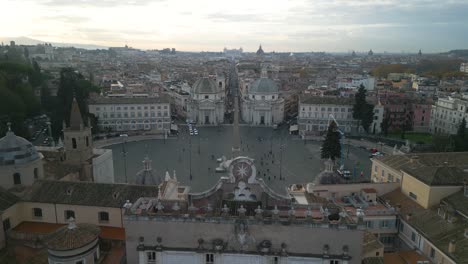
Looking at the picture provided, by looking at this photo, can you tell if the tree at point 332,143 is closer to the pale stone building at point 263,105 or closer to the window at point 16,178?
the pale stone building at point 263,105

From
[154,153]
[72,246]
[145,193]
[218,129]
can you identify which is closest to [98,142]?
[154,153]

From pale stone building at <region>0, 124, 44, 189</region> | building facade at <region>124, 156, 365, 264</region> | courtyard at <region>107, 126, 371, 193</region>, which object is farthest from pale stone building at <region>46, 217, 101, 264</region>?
courtyard at <region>107, 126, 371, 193</region>

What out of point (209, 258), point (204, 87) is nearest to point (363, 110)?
point (204, 87)

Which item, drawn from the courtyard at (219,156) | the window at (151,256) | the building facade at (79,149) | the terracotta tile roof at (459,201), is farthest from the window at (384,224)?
the building facade at (79,149)

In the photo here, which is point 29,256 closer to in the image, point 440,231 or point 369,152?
point 440,231

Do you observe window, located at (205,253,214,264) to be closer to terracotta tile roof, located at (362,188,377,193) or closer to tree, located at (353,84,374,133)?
terracotta tile roof, located at (362,188,377,193)
